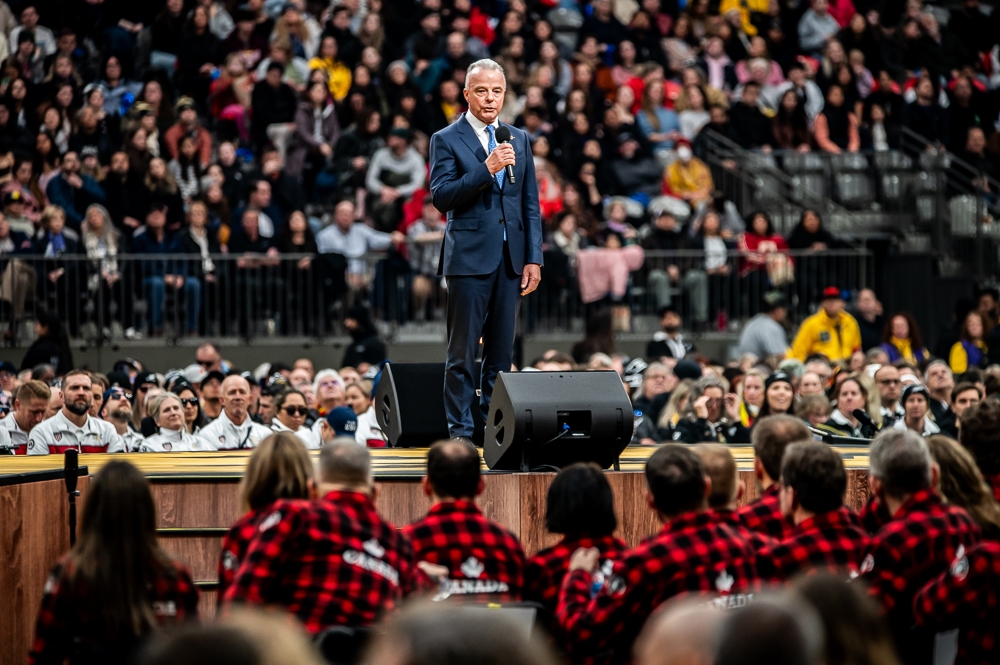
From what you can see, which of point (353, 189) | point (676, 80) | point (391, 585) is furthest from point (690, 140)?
point (391, 585)

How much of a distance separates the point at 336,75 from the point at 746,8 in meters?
5.41

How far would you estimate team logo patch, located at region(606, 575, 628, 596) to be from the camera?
428cm

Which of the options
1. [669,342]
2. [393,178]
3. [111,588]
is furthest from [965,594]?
[393,178]

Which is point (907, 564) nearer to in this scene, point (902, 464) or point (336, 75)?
point (902, 464)

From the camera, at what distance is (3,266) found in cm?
1265

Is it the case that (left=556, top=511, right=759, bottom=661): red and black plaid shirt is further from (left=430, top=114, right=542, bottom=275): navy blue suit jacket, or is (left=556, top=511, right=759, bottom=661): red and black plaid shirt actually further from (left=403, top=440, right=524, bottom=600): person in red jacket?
(left=430, top=114, right=542, bottom=275): navy blue suit jacket

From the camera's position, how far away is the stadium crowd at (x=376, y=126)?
13.4 metres

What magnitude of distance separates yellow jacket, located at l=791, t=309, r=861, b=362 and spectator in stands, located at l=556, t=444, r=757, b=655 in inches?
346

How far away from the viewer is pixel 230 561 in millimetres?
4453

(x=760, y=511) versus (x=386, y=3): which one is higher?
(x=386, y=3)

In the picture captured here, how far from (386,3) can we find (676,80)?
3.40 m

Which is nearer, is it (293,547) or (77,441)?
(293,547)

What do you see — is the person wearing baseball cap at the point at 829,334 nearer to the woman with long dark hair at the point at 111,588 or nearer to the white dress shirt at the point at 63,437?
the white dress shirt at the point at 63,437

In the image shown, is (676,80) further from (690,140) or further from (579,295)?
(579,295)
